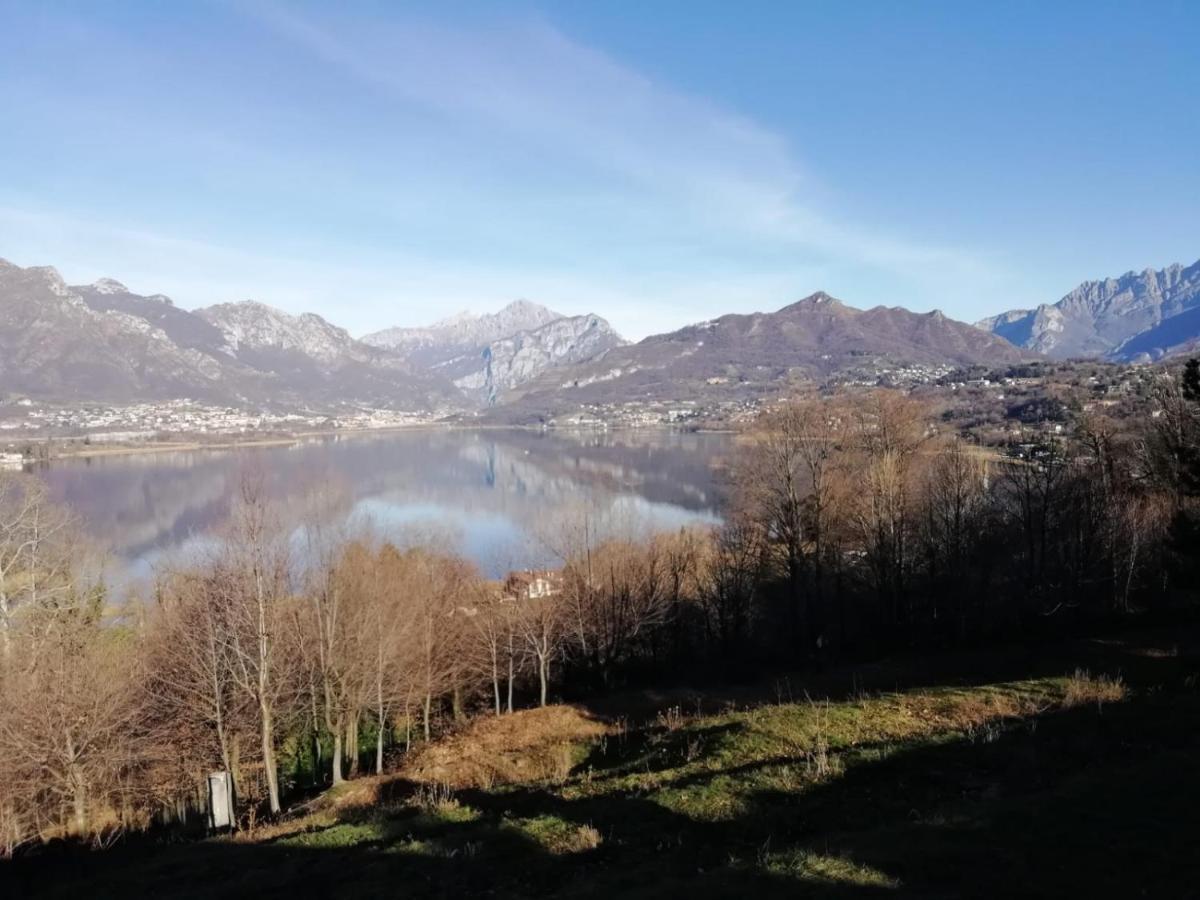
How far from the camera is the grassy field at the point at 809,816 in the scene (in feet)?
21.1

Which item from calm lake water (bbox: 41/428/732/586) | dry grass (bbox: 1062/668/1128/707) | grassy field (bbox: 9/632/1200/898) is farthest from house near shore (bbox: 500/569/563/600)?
dry grass (bbox: 1062/668/1128/707)

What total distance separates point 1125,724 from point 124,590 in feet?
153

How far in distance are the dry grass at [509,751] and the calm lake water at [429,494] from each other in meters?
9.69

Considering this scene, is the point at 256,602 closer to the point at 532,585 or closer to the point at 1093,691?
the point at 532,585

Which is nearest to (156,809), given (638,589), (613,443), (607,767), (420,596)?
(420,596)

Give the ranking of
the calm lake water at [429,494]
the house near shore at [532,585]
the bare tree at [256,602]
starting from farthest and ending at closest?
the calm lake water at [429,494]
the house near shore at [532,585]
the bare tree at [256,602]

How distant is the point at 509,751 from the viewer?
16734 mm

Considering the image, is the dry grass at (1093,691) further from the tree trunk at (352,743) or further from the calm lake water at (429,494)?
the calm lake water at (429,494)

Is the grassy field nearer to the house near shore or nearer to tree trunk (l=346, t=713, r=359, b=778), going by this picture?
tree trunk (l=346, t=713, r=359, b=778)

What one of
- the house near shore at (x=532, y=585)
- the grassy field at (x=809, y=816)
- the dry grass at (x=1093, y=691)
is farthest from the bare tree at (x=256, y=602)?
the dry grass at (x=1093, y=691)

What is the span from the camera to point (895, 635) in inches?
1058

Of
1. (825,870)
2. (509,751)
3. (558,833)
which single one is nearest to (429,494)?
(509,751)

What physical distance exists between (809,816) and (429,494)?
2986 inches

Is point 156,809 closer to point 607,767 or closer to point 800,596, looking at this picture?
point 607,767
